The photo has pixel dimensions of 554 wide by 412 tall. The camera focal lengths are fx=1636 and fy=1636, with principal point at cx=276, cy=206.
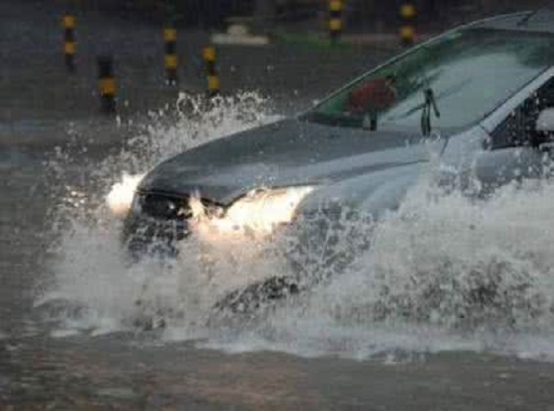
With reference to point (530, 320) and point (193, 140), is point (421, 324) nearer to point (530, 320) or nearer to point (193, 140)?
point (530, 320)

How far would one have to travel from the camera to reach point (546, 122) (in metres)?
8.32

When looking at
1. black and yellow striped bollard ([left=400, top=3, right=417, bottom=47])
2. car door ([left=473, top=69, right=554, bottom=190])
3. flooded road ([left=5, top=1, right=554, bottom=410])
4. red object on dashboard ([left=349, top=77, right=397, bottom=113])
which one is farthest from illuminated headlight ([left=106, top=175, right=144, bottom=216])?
black and yellow striped bollard ([left=400, top=3, right=417, bottom=47])

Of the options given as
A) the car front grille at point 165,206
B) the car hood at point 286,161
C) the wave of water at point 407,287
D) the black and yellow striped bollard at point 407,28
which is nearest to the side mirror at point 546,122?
the wave of water at point 407,287

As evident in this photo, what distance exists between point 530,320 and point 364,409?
177cm

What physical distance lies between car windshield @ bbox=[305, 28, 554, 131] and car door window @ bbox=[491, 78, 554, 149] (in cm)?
11

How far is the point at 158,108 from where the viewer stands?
20188 millimetres

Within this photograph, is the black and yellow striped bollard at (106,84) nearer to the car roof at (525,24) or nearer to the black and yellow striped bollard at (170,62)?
the black and yellow striped bollard at (170,62)

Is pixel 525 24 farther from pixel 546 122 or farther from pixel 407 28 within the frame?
pixel 407 28

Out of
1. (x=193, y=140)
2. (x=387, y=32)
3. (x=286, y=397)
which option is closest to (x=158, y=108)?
(x=193, y=140)

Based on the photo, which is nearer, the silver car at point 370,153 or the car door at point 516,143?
the silver car at point 370,153

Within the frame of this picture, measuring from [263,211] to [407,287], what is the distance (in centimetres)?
82

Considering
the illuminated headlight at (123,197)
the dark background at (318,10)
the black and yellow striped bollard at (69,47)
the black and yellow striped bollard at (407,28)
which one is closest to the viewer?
the illuminated headlight at (123,197)

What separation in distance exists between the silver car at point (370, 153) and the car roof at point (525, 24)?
2 centimetres

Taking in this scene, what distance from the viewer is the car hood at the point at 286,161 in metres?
8.09
